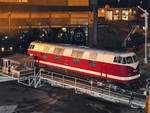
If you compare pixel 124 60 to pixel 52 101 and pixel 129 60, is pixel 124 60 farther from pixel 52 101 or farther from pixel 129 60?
pixel 52 101

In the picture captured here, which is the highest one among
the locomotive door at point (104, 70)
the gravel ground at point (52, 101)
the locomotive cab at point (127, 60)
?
the locomotive cab at point (127, 60)

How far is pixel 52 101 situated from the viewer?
85.2ft

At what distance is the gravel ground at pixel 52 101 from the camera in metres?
23.7

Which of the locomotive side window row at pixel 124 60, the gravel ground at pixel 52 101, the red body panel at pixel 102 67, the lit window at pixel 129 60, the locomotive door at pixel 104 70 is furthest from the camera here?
the locomotive door at pixel 104 70

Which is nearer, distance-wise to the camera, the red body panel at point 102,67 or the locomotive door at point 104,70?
the red body panel at point 102,67

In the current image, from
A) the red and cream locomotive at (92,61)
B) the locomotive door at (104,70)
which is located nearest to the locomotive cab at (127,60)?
the red and cream locomotive at (92,61)

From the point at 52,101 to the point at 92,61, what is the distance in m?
6.51

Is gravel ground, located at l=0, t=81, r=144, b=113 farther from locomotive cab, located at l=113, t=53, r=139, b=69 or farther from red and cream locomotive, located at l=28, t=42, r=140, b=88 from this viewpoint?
locomotive cab, located at l=113, t=53, r=139, b=69

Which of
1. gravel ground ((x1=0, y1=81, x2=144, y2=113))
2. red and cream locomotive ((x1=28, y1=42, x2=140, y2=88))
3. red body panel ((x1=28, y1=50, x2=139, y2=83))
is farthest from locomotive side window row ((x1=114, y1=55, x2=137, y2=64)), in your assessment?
gravel ground ((x1=0, y1=81, x2=144, y2=113))

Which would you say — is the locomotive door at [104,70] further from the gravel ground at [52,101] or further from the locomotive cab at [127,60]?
the gravel ground at [52,101]

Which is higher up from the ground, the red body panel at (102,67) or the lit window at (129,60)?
the lit window at (129,60)

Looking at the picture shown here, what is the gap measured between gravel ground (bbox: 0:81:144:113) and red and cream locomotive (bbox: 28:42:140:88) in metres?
2.87

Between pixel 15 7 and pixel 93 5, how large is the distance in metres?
17.7

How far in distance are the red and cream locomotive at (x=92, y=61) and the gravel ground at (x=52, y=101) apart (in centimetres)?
287
